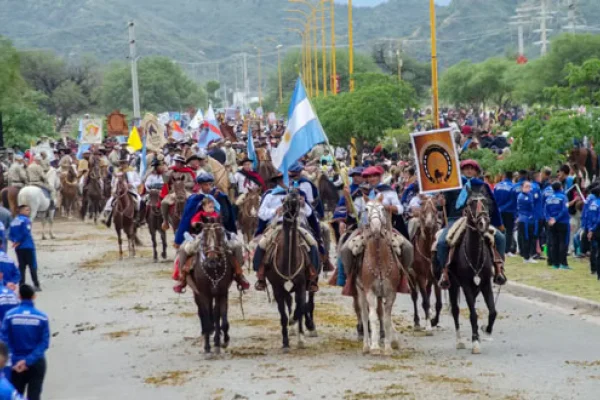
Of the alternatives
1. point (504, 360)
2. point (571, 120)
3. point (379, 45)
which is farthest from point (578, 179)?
point (379, 45)

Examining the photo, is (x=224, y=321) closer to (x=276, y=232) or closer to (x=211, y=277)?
(x=211, y=277)

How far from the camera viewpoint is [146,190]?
33.9 meters

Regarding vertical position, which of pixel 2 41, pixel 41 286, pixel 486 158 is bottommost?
pixel 41 286

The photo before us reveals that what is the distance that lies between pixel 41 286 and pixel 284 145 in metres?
10.7

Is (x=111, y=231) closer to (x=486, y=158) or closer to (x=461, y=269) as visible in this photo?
(x=486, y=158)

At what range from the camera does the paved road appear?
49.8 feet

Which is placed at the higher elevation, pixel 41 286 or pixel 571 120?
pixel 571 120

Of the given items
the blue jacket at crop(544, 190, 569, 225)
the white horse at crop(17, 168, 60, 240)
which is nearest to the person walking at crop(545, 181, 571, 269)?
the blue jacket at crop(544, 190, 569, 225)

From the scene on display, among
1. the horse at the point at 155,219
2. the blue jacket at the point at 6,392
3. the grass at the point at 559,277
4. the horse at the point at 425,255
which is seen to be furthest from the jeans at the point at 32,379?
the horse at the point at 155,219

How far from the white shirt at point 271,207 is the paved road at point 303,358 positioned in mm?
1675

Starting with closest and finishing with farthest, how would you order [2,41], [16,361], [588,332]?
[16,361] < [588,332] < [2,41]

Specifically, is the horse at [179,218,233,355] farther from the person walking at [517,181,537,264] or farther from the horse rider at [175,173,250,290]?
the person walking at [517,181,537,264]

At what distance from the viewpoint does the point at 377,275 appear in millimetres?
17609

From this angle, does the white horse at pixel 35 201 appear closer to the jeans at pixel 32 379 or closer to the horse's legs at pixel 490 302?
the horse's legs at pixel 490 302
